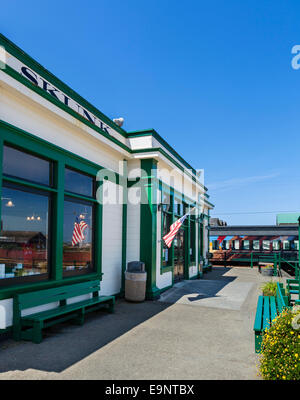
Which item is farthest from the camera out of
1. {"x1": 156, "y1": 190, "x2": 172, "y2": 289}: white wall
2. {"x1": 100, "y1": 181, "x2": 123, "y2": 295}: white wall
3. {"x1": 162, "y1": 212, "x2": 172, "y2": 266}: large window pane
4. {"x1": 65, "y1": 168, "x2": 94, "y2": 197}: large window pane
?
{"x1": 162, "y1": 212, "x2": 172, "y2": 266}: large window pane

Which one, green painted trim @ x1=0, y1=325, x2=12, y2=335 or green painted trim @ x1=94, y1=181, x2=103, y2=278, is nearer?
green painted trim @ x1=0, y1=325, x2=12, y2=335

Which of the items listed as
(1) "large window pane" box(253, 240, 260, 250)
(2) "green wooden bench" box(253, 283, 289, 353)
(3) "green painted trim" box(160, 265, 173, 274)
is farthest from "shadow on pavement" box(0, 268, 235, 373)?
(1) "large window pane" box(253, 240, 260, 250)

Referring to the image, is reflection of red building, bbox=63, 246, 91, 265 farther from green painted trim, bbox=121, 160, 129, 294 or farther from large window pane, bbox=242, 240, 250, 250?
large window pane, bbox=242, 240, 250, 250

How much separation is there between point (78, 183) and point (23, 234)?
204cm

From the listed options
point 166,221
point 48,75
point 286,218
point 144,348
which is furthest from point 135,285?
point 286,218

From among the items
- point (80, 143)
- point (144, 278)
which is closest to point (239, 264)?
point (144, 278)

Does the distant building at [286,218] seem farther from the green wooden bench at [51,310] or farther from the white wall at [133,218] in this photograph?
the green wooden bench at [51,310]

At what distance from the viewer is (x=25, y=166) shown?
5.87 meters

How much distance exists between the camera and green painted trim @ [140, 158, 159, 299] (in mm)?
9168

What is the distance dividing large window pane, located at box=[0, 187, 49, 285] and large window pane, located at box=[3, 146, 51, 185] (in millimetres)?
289

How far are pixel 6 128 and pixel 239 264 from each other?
21350mm

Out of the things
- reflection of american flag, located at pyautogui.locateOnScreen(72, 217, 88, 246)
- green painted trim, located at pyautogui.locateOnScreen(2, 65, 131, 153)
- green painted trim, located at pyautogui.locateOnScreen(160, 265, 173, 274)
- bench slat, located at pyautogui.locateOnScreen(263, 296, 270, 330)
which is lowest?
bench slat, located at pyautogui.locateOnScreen(263, 296, 270, 330)
